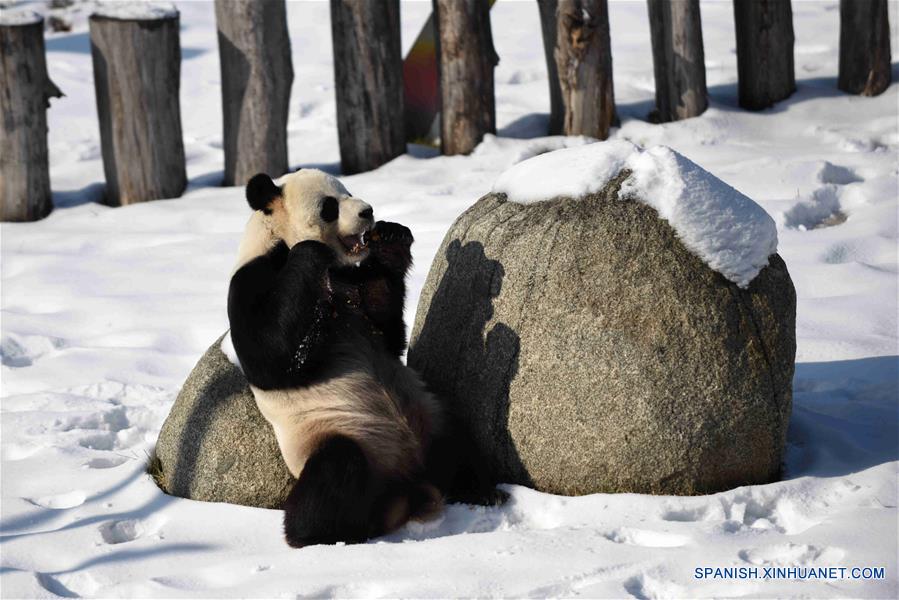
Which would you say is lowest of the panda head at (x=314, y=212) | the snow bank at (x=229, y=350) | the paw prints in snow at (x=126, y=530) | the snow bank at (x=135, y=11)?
the paw prints in snow at (x=126, y=530)

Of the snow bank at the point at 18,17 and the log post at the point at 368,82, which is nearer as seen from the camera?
the snow bank at the point at 18,17

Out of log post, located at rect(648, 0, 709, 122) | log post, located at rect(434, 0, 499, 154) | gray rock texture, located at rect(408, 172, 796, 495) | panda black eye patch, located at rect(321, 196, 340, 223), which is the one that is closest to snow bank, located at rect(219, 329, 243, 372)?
panda black eye patch, located at rect(321, 196, 340, 223)

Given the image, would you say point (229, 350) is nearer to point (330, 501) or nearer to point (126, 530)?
point (126, 530)

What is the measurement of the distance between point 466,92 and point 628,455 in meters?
4.33

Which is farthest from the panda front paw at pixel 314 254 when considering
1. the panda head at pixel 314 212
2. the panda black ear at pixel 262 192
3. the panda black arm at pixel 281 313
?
the panda black ear at pixel 262 192

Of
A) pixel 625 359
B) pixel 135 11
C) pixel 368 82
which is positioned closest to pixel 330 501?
pixel 625 359

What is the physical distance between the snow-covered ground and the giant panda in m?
0.12

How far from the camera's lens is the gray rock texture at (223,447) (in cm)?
392

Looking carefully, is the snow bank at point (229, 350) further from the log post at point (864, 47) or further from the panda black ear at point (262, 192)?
the log post at point (864, 47)

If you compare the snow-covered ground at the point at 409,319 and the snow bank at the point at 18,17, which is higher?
the snow bank at the point at 18,17

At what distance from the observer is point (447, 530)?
3.64m

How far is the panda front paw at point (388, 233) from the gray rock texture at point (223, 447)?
0.72 m

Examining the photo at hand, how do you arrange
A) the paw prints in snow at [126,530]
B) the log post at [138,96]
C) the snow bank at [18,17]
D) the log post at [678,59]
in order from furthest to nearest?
the log post at [678,59] < the log post at [138,96] < the snow bank at [18,17] < the paw prints in snow at [126,530]

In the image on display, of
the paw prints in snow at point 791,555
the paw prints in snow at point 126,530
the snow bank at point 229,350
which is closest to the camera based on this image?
the paw prints in snow at point 791,555
